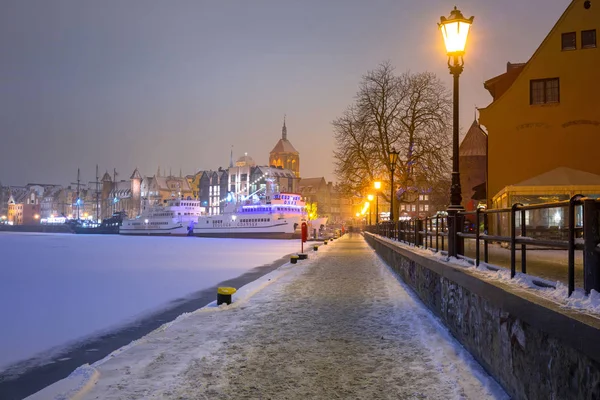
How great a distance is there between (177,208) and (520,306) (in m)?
101

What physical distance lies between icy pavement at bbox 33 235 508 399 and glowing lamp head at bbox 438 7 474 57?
545 centimetres

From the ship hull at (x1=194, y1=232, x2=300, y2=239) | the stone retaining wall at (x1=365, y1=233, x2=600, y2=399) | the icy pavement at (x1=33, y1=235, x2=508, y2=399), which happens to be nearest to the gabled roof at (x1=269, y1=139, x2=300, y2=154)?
the ship hull at (x1=194, y1=232, x2=300, y2=239)

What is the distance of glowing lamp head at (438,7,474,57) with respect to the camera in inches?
387

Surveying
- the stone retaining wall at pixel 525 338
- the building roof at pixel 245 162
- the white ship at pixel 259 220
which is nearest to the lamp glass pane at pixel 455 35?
the stone retaining wall at pixel 525 338

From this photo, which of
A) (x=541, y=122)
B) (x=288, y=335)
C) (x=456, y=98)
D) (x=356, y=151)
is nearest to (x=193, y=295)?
(x=288, y=335)

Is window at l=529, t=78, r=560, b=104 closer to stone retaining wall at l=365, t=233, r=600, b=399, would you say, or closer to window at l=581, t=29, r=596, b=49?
window at l=581, t=29, r=596, b=49

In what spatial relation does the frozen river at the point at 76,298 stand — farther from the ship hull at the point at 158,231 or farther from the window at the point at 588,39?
the ship hull at the point at 158,231

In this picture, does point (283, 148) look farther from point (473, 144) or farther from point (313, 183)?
point (473, 144)

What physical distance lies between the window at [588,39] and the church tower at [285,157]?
160 m

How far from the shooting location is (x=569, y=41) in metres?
24.4

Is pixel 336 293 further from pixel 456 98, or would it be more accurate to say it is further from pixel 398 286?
pixel 456 98

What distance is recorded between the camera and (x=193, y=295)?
14.3 m

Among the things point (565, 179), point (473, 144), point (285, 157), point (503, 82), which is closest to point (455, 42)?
point (565, 179)

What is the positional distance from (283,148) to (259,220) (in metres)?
109
